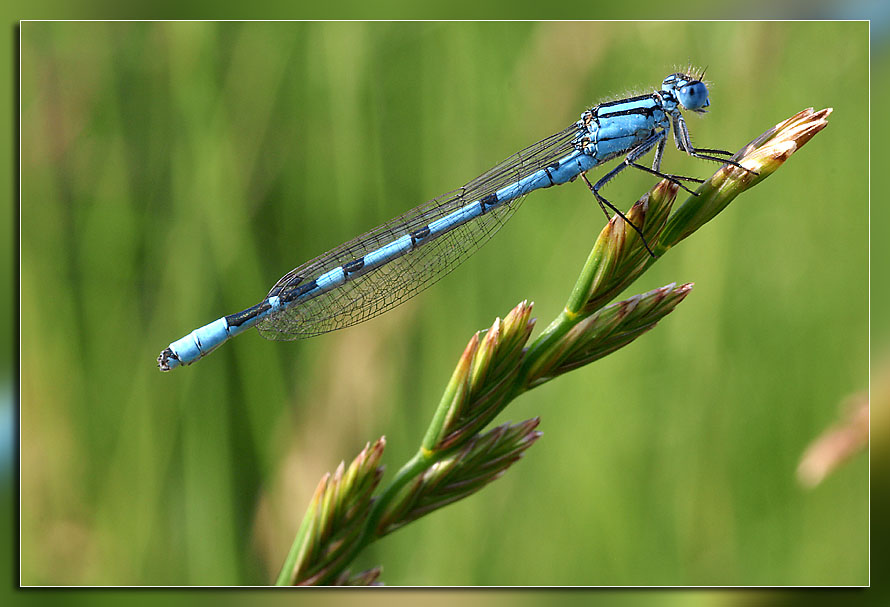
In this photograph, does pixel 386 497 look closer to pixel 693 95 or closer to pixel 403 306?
pixel 403 306

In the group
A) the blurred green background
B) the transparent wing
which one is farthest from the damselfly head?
the transparent wing

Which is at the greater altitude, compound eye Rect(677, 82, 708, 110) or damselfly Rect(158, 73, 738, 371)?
damselfly Rect(158, 73, 738, 371)

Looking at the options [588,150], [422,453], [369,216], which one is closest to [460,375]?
[422,453]

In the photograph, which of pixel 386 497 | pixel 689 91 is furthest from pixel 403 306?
pixel 689 91

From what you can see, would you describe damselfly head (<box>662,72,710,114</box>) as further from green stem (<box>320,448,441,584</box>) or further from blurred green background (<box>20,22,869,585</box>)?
green stem (<box>320,448,441,584</box>)
